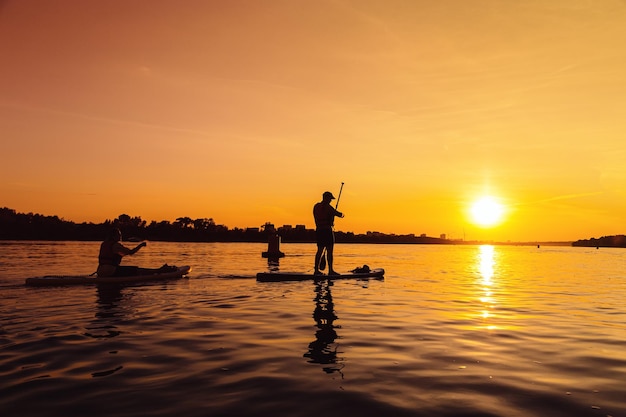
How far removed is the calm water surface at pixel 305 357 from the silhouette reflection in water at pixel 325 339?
0.15 ft

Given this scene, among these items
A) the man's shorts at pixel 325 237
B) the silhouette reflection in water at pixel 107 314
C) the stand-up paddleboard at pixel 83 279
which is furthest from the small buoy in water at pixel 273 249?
the silhouette reflection in water at pixel 107 314

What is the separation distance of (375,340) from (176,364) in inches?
147

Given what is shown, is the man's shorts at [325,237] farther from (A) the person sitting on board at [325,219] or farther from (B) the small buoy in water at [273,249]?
(B) the small buoy in water at [273,249]

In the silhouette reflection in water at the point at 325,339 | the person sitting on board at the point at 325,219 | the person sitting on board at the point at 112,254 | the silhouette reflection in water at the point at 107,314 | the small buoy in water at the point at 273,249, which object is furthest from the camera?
the small buoy in water at the point at 273,249

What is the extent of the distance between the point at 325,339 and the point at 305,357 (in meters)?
1.35

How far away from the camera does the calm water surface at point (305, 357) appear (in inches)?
200

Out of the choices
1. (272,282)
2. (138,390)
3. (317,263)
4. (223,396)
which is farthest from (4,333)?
(317,263)

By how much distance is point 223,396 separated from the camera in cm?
524

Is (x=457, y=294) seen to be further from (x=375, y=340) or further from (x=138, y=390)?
(x=138, y=390)

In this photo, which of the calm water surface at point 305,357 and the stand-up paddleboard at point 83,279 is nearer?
the calm water surface at point 305,357

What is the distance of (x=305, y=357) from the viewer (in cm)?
715

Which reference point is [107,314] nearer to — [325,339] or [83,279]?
[325,339]

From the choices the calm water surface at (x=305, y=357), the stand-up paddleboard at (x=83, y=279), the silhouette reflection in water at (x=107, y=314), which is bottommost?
the silhouette reflection in water at (x=107, y=314)

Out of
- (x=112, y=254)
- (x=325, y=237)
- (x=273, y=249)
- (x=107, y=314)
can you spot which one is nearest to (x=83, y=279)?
(x=112, y=254)
